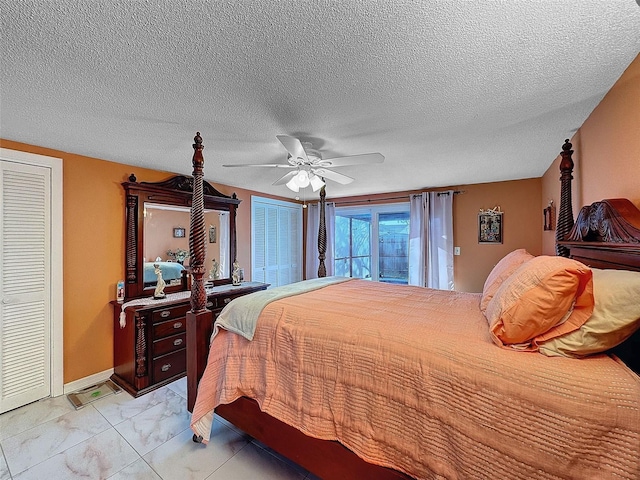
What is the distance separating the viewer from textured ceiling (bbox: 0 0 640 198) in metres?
1.00

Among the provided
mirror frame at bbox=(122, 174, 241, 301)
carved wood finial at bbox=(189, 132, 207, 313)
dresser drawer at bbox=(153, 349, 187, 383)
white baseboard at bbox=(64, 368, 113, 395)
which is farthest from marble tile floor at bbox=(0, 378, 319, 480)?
mirror frame at bbox=(122, 174, 241, 301)

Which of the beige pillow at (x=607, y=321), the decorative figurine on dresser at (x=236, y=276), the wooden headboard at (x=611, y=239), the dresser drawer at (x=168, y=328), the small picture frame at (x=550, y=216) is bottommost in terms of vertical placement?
the dresser drawer at (x=168, y=328)

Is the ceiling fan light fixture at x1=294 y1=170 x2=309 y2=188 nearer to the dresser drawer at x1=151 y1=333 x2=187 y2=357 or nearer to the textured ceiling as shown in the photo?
the textured ceiling

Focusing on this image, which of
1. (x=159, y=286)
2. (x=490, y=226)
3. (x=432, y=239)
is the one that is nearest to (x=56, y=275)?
(x=159, y=286)

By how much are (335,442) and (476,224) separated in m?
3.58

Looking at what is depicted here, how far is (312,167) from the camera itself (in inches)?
92.9

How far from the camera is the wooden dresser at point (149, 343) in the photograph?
8.35 ft

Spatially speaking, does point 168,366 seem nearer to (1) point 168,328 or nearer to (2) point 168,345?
(2) point 168,345

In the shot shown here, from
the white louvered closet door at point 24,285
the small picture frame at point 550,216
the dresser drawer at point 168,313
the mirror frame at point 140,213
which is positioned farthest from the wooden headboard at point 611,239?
the white louvered closet door at point 24,285

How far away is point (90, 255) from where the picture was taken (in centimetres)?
269

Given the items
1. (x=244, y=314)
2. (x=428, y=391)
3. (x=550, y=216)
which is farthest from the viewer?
(x=550, y=216)

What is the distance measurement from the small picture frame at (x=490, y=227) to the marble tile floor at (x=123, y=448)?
357 centimetres

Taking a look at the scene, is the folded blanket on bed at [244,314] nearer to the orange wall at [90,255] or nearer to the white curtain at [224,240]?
the orange wall at [90,255]

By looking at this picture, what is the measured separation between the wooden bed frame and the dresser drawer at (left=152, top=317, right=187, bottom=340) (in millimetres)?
953
